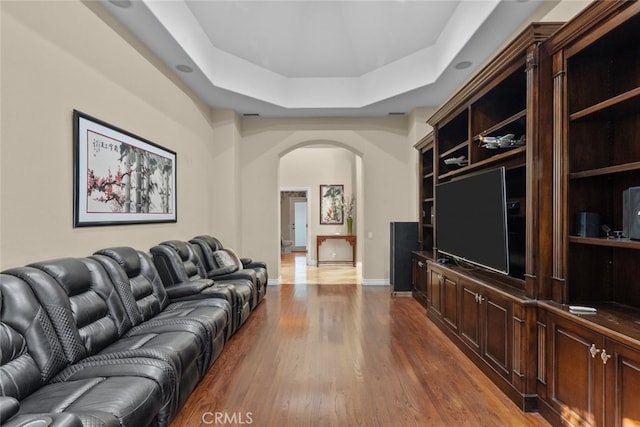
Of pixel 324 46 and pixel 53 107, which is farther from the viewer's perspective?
pixel 324 46

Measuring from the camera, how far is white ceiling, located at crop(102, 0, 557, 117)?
354 cm

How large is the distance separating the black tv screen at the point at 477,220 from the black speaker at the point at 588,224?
55 cm

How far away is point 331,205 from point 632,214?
7.96m

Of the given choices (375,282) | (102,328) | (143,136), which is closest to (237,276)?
(143,136)

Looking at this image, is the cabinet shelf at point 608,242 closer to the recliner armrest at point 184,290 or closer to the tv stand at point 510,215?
the tv stand at point 510,215

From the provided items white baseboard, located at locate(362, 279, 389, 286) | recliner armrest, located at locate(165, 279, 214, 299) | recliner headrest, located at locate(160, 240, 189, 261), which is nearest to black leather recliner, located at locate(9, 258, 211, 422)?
recliner armrest, located at locate(165, 279, 214, 299)

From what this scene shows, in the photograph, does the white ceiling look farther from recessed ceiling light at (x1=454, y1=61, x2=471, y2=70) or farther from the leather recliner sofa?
the leather recliner sofa

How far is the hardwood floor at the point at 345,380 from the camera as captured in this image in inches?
90.7

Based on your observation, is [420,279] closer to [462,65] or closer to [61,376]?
[462,65]

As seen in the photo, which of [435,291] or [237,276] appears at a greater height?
[237,276]

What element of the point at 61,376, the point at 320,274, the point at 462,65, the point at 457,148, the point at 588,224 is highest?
the point at 462,65

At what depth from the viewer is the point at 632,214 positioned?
1938 mm

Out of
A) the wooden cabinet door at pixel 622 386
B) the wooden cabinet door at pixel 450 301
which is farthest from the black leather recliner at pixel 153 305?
the wooden cabinet door at pixel 622 386

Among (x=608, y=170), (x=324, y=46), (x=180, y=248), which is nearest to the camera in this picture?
(x=608, y=170)
